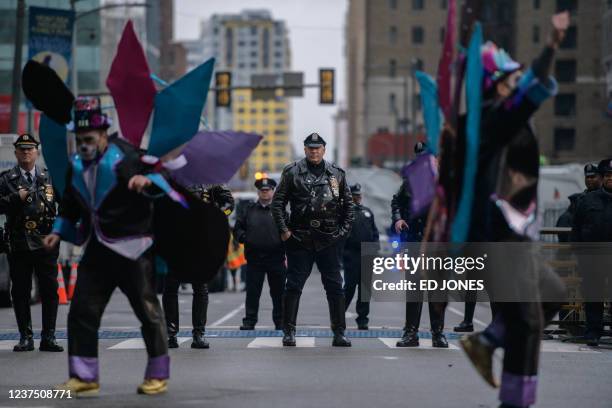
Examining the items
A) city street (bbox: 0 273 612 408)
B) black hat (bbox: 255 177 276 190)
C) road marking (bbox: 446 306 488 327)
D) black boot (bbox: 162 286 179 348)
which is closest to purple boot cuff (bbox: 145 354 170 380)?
city street (bbox: 0 273 612 408)

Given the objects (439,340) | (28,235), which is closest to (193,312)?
(28,235)

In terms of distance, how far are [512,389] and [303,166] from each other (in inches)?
227

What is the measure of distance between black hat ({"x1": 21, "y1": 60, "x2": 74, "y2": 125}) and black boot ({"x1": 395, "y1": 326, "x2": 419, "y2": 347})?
4979mm

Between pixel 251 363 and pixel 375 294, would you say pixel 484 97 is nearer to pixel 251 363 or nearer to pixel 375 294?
pixel 251 363

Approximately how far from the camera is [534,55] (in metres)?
110

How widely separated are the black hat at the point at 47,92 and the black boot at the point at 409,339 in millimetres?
4979

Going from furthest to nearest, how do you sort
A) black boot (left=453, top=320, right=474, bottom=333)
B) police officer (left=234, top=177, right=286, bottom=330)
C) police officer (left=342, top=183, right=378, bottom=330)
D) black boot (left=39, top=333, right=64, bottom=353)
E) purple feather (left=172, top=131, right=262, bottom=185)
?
1. police officer (left=342, top=183, right=378, bottom=330)
2. police officer (left=234, top=177, right=286, bottom=330)
3. black boot (left=453, top=320, right=474, bottom=333)
4. black boot (left=39, top=333, right=64, bottom=353)
5. purple feather (left=172, top=131, right=262, bottom=185)

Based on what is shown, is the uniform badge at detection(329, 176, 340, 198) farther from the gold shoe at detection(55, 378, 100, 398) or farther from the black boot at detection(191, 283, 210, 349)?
the gold shoe at detection(55, 378, 100, 398)

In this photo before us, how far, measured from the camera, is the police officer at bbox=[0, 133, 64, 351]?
1209cm

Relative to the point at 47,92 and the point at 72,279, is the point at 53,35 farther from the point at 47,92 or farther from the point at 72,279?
the point at 47,92

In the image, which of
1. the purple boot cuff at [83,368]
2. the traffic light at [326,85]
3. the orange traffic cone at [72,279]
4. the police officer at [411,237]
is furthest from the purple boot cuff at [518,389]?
the traffic light at [326,85]

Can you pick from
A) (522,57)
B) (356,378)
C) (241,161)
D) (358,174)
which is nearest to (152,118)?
(241,161)

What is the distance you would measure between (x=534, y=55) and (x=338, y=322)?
9990 centimetres

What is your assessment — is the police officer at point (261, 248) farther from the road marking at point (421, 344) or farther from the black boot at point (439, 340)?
the black boot at point (439, 340)
